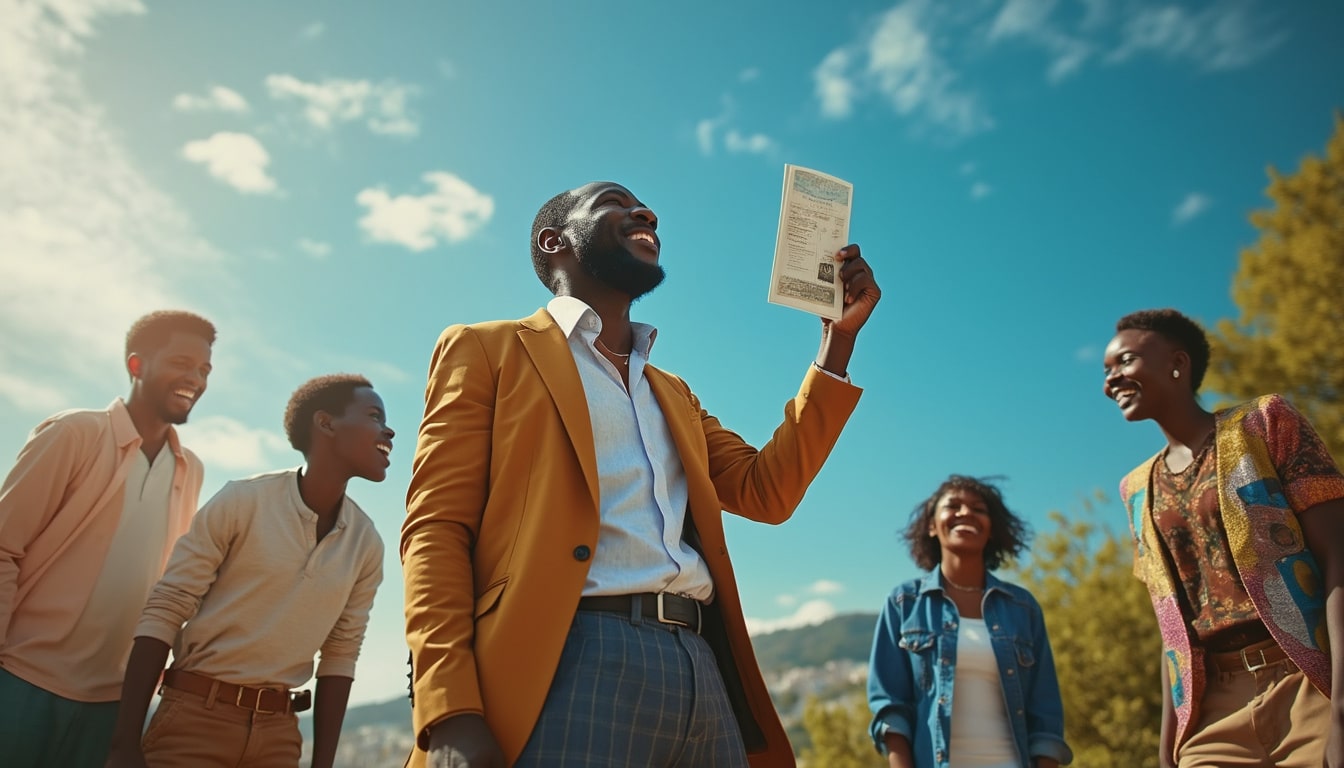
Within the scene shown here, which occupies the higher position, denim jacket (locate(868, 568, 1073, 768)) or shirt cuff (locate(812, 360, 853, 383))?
shirt cuff (locate(812, 360, 853, 383))

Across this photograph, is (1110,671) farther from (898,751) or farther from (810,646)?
(810,646)

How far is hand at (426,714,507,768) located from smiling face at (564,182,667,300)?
1.60m

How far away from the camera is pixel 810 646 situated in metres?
122

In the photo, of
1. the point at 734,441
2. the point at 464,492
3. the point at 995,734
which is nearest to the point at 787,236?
the point at 734,441

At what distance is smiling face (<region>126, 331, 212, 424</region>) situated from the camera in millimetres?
4812

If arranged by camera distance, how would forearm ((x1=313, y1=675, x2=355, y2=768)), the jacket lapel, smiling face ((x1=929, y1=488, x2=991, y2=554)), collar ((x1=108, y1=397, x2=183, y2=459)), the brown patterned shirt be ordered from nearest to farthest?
1. the jacket lapel
2. the brown patterned shirt
3. forearm ((x1=313, y1=675, x2=355, y2=768))
4. collar ((x1=108, y1=397, x2=183, y2=459))
5. smiling face ((x1=929, y1=488, x2=991, y2=554))

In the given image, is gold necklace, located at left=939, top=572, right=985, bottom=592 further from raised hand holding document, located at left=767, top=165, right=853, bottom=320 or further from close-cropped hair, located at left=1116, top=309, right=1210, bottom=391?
raised hand holding document, located at left=767, top=165, right=853, bottom=320

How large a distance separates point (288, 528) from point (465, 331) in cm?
205

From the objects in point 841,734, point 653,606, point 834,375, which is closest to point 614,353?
point 834,375

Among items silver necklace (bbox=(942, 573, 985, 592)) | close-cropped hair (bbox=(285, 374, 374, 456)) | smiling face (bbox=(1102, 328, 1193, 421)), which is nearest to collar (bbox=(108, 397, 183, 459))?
close-cropped hair (bbox=(285, 374, 374, 456))

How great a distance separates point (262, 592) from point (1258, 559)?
426cm

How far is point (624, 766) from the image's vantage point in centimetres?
227

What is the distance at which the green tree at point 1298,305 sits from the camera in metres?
13.7

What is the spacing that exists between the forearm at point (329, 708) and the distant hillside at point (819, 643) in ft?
365
